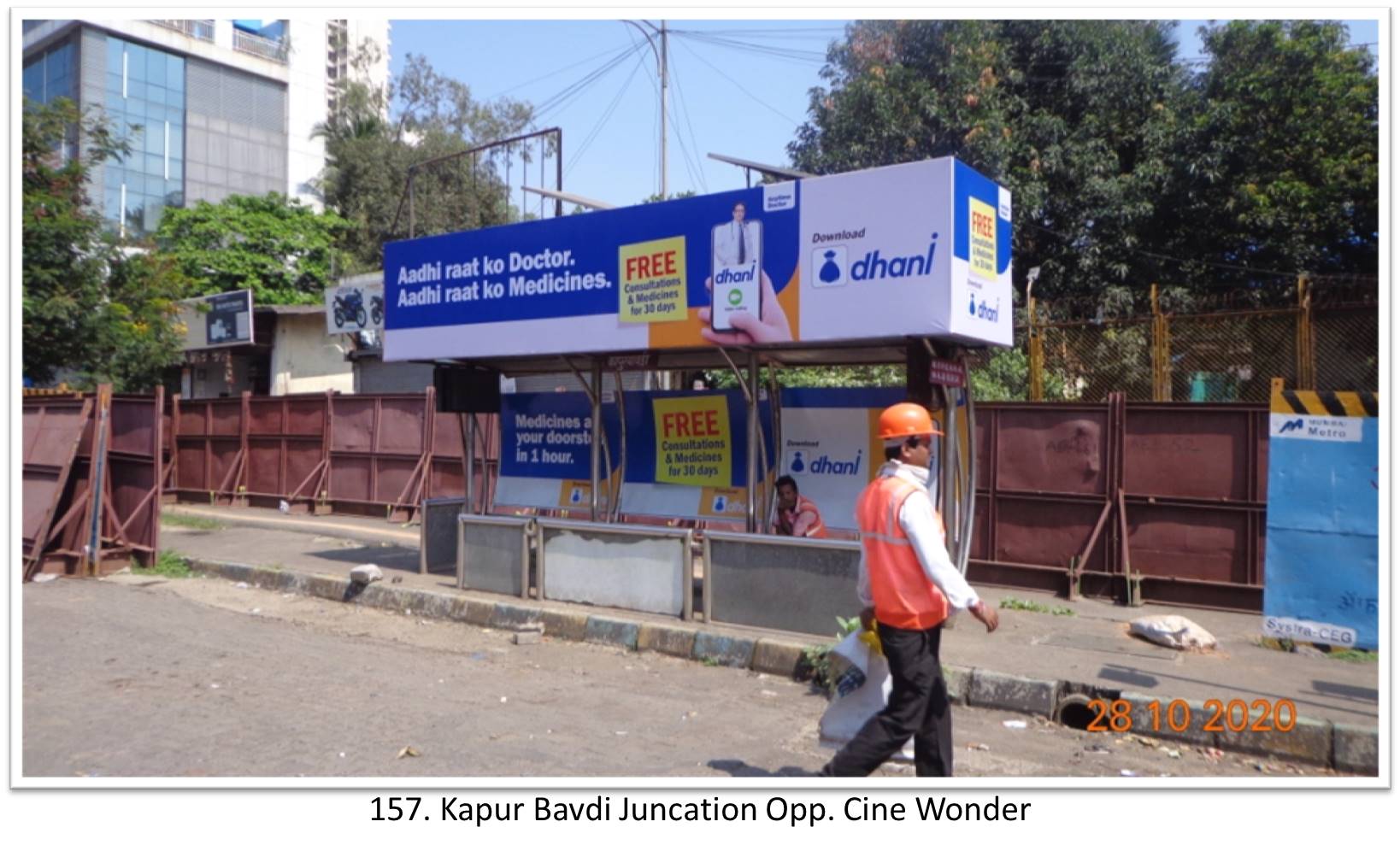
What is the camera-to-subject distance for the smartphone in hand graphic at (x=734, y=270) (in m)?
8.38

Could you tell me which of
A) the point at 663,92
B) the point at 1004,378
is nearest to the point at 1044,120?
the point at 1004,378

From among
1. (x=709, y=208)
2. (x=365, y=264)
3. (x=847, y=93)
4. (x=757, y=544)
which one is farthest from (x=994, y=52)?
(x=365, y=264)

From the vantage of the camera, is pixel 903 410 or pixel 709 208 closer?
pixel 903 410

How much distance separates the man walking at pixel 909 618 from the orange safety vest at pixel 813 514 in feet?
13.5

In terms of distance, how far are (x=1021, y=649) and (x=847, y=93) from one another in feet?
42.8

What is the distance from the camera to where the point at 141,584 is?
39.2ft

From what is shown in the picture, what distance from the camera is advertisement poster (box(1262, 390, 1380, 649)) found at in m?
6.60

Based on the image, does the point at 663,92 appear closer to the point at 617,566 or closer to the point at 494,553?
the point at 494,553

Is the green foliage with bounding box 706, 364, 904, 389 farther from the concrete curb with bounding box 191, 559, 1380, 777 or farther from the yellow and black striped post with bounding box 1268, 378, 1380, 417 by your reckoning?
the yellow and black striped post with bounding box 1268, 378, 1380, 417

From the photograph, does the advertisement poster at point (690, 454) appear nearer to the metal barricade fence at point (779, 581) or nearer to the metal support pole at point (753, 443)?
the metal support pole at point (753, 443)

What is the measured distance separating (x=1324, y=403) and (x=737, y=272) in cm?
415

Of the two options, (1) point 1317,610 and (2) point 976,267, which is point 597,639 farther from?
(1) point 1317,610

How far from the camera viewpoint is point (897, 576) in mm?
4805
